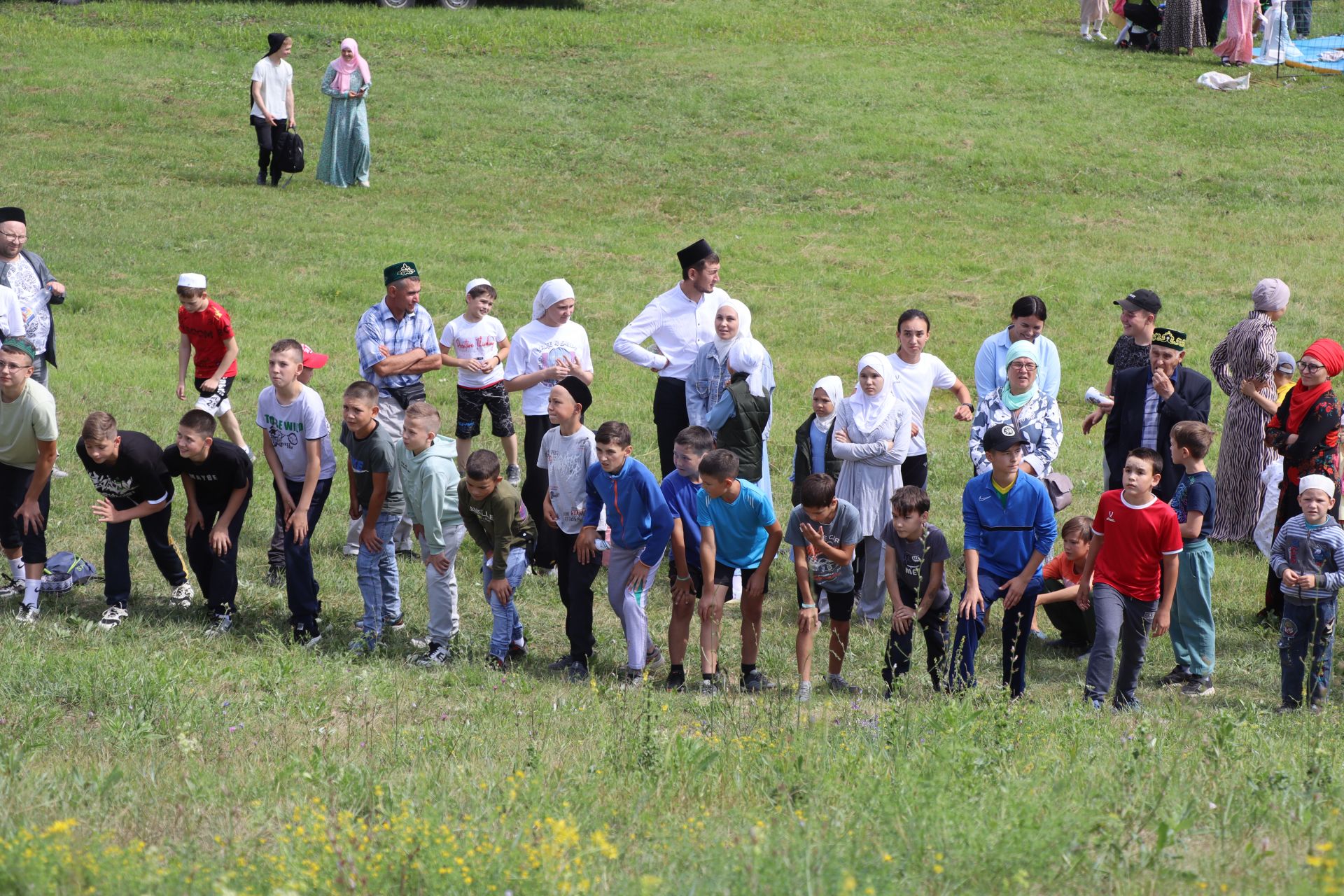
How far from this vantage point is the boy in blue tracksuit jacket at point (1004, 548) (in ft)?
22.4

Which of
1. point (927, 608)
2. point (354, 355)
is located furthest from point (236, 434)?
point (927, 608)

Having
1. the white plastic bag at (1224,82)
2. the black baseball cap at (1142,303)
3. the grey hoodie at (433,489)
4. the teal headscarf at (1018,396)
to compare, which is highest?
the white plastic bag at (1224,82)

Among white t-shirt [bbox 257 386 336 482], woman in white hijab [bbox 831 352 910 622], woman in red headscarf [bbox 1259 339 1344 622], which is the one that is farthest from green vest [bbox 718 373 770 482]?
woman in red headscarf [bbox 1259 339 1344 622]

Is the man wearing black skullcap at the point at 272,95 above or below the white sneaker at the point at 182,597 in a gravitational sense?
above

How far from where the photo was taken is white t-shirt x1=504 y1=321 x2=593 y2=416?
9.16 m

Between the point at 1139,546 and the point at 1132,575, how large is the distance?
16 centimetres

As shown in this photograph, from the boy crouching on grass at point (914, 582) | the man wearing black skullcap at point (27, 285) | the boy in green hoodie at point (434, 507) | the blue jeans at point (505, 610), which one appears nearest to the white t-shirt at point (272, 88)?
the man wearing black skullcap at point (27, 285)

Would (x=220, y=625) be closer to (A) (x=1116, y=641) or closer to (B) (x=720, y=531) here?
(B) (x=720, y=531)

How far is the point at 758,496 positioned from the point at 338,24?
24046 mm

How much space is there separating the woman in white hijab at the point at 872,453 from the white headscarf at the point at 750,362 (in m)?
0.56

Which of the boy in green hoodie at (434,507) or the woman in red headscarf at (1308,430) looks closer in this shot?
the boy in green hoodie at (434,507)

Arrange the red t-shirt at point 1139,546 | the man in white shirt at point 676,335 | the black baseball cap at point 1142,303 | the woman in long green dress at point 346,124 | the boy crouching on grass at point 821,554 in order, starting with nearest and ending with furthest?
the red t-shirt at point 1139,546, the boy crouching on grass at point 821,554, the black baseball cap at point 1142,303, the man in white shirt at point 676,335, the woman in long green dress at point 346,124

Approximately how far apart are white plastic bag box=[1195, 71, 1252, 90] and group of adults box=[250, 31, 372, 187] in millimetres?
17523

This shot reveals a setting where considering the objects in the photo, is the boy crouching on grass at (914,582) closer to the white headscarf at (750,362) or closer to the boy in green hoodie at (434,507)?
→ the white headscarf at (750,362)
